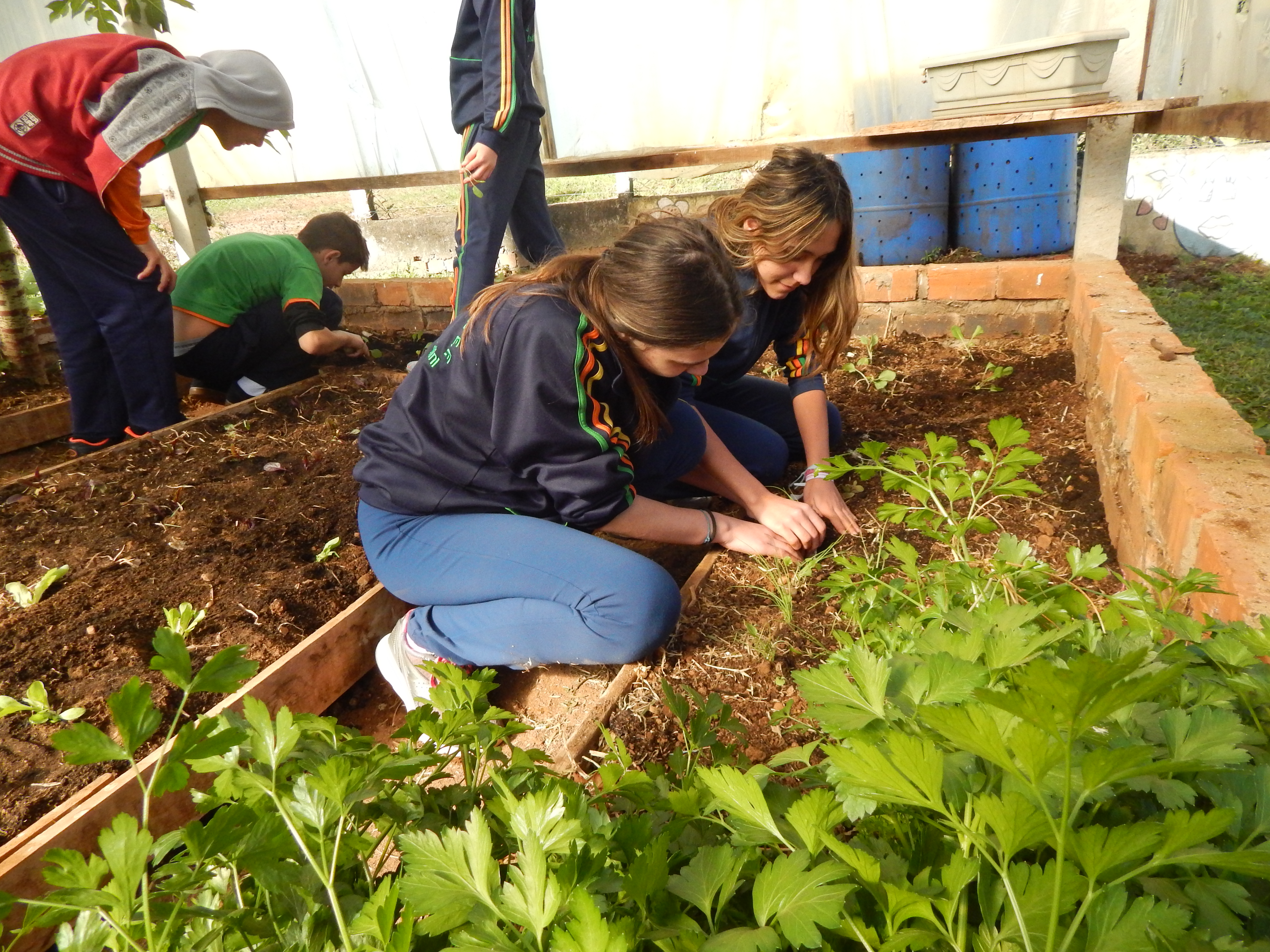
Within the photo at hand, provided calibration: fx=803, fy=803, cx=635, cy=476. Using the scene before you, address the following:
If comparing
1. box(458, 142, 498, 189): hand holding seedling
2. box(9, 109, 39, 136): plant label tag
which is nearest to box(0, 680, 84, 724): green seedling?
box(9, 109, 39, 136): plant label tag

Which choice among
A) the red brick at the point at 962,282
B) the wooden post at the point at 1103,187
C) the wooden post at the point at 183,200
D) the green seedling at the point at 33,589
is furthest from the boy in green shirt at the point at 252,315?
the wooden post at the point at 1103,187

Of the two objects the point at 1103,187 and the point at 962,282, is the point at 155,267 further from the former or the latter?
the point at 1103,187

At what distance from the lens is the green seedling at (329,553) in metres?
2.53

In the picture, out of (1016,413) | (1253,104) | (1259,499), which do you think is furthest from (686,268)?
(1016,413)

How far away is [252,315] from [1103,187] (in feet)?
13.1

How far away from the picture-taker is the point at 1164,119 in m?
2.85

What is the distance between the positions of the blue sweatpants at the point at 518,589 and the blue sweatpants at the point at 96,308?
1938mm

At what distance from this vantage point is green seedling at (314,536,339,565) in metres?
2.53

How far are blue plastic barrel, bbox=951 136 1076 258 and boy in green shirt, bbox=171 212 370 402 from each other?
3.33m

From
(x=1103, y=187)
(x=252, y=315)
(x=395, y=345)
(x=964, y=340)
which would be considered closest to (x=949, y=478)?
(x=964, y=340)

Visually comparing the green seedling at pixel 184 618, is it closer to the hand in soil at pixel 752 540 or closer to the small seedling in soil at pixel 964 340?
the hand in soil at pixel 752 540

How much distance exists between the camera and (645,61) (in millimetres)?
Result: 4965

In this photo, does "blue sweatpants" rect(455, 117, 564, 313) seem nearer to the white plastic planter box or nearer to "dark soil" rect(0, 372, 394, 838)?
"dark soil" rect(0, 372, 394, 838)

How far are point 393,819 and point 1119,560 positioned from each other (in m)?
1.91
